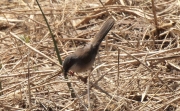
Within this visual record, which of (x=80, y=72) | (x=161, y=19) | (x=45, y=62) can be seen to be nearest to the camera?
(x=80, y=72)

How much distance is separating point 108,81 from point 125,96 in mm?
308

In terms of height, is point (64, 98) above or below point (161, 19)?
below

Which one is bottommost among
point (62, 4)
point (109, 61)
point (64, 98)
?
point (64, 98)

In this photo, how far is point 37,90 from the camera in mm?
4578

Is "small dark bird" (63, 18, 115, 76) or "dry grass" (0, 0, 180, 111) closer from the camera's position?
"dry grass" (0, 0, 180, 111)

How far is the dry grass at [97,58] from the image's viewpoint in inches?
164

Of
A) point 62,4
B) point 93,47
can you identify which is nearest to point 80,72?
point 93,47

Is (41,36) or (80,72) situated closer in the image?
(80,72)

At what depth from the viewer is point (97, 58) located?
4.67 metres

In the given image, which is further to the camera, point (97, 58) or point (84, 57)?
point (97, 58)

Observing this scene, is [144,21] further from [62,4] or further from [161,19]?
[62,4]

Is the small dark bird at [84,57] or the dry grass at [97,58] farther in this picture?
the small dark bird at [84,57]

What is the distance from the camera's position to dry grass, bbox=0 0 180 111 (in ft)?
13.7

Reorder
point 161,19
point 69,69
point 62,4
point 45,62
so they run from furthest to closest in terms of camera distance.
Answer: point 62,4
point 161,19
point 45,62
point 69,69
